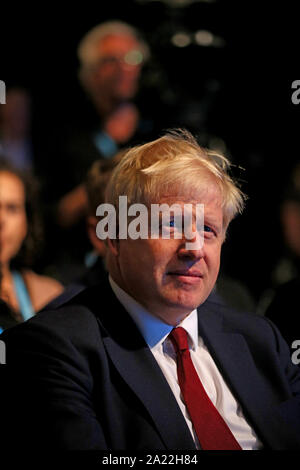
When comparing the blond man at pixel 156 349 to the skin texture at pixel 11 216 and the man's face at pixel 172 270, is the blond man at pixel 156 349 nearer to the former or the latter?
the man's face at pixel 172 270

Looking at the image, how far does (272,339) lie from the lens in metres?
1.88

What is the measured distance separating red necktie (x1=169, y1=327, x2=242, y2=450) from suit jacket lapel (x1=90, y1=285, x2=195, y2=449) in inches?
1.7

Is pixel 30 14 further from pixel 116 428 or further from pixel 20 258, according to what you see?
pixel 116 428

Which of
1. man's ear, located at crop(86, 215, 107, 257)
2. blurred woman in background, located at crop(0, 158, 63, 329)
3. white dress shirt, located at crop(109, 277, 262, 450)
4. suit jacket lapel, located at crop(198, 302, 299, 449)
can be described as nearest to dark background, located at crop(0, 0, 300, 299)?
A: blurred woman in background, located at crop(0, 158, 63, 329)

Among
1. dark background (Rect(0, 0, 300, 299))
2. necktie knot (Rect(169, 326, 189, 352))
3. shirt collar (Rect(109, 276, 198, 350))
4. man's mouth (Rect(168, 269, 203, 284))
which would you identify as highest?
dark background (Rect(0, 0, 300, 299))

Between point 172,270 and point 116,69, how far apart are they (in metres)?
2.05

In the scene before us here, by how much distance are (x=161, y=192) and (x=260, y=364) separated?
557 millimetres

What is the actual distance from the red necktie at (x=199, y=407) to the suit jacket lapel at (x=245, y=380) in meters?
0.09

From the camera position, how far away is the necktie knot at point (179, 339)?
5.59 ft

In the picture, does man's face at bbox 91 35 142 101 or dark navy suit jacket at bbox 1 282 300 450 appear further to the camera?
man's face at bbox 91 35 142 101

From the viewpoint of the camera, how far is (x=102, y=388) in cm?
155

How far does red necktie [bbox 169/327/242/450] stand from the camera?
5.20 ft

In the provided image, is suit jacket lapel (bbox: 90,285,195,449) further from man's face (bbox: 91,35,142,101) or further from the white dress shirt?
man's face (bbox: 91,35,142,101)

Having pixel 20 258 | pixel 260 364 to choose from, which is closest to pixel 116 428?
pixel 260 364
